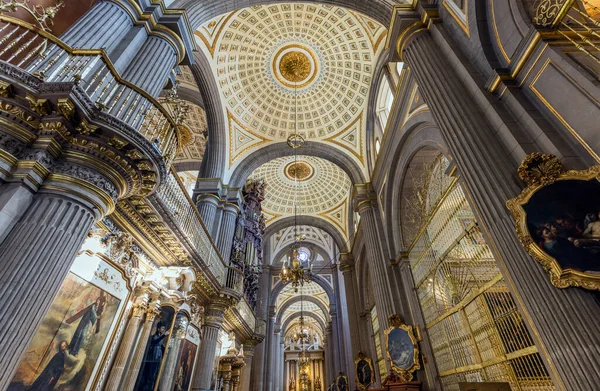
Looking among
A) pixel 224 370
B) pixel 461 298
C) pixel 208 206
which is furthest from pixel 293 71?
pixel 224 370

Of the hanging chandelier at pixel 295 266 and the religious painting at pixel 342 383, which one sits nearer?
the hanging chandelier at pixel 295 266

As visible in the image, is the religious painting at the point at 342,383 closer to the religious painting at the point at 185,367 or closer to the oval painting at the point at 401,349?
the oval painting at the point at 401,349

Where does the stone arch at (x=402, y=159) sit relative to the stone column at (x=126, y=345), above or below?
above

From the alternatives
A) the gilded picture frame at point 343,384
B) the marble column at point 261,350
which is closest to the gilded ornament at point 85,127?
the marble column at point 261,350

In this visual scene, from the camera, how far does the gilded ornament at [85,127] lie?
3.13 metres

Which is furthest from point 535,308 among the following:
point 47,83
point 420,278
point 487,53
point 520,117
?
point 47,83

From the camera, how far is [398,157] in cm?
830

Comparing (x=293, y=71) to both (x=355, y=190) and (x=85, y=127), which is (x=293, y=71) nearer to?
(x=355, y=190)

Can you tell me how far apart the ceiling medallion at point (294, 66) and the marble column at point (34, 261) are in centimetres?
1013

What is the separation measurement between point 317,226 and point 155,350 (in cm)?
1303

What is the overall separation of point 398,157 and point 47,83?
7.91m

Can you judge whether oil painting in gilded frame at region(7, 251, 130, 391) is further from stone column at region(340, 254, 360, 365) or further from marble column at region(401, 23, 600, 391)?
stone column at region(340, 254, 360, 365)

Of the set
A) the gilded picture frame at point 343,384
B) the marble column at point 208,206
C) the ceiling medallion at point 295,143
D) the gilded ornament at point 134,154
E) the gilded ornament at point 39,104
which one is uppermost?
the ceiling medallion at point 295,143

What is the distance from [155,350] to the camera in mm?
5441
